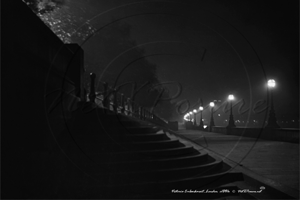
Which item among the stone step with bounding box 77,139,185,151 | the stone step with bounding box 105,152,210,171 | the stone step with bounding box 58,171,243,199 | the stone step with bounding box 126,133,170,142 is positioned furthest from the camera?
the stone step with bounding box 126,133,170,142

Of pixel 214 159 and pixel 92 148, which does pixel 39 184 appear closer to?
pixel 92 148

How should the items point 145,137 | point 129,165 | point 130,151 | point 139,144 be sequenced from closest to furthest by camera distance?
point 129,165
point 130,151
point 139,144
point 145,137

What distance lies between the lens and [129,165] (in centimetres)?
808

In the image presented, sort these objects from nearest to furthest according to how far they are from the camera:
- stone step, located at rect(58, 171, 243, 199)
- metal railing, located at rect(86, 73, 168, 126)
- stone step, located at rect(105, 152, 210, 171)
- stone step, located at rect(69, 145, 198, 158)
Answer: stone step, located at rect(58, 171, 243, 199) → stone step, located at rect(105, 152, 210, 171) → stone step, located at rect(69, 145, 198, 158) → metal railing, located at rect(86, 73, 168, 126)

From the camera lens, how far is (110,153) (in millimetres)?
8531

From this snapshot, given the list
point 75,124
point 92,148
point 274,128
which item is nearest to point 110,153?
point 92,148

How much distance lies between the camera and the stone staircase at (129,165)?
7.32 meters

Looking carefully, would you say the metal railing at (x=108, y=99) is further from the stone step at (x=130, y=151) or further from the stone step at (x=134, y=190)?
the stone step at (x=134, y=190)

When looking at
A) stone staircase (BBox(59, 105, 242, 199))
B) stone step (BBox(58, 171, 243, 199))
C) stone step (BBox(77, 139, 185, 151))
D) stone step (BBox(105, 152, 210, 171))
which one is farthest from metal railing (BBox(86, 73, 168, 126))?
stone step (BBox(58, 171, 243, 199))

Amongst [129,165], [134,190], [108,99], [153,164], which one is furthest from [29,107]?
[108,99]

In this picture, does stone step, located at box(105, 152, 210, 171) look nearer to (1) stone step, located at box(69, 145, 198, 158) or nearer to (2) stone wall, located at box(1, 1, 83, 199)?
(1) stone step, located at box(69, 145, 198, 158)

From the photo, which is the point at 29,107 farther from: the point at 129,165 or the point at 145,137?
the point at 145,137

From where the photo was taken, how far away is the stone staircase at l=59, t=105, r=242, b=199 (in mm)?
7316

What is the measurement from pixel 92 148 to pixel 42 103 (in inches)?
73.4
